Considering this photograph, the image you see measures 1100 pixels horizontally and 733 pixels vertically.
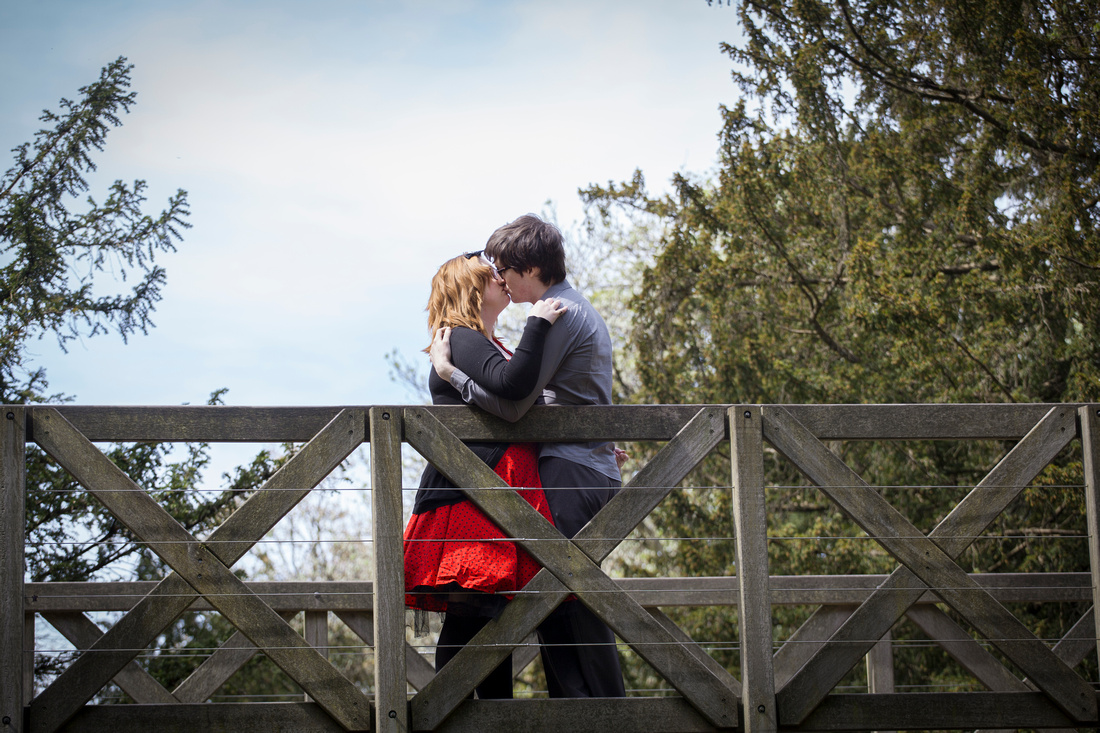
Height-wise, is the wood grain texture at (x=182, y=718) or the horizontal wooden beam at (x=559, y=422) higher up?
the horizontal wooden beam at (x=559, y=422)

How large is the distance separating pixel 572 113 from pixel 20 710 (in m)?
20.2

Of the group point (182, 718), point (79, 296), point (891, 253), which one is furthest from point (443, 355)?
point (891, 253)

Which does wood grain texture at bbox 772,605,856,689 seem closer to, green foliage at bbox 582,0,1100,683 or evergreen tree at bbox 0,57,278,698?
green foliage at bbox 582,0,1100,683

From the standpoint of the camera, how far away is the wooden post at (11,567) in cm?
298

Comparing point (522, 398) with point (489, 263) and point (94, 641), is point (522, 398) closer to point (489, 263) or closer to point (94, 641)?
point (489, 263)

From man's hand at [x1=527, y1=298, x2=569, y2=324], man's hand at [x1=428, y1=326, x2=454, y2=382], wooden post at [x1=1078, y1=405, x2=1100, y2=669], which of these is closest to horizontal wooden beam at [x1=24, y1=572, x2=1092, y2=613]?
wooden post at [x1=1078, y1=405, x2=1100, y2=669]

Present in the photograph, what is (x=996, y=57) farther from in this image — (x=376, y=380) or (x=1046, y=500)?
(x=376, y=380)

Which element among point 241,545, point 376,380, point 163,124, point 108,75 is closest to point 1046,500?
point 241,545

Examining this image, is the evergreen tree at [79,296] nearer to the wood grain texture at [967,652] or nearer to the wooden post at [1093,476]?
the wood grain texture at [967,652]

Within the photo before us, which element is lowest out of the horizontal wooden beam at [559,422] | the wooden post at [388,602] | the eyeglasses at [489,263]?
the wooden post at [388,602]

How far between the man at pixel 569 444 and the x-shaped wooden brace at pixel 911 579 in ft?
1.80

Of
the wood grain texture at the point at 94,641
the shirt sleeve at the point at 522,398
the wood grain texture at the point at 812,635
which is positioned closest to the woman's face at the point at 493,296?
the shirt sleeve at the point at 522,398

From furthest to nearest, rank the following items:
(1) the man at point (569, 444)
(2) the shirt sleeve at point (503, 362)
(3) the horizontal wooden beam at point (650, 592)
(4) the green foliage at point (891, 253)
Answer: (4) the green foliage at point (891, 253)
(3) the horizontal wooden beam at point (650, 592)
(1) the man at point (569, 444)
(2) the shirt sleeve at point (503, 362)

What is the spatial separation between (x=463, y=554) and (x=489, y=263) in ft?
3.09
